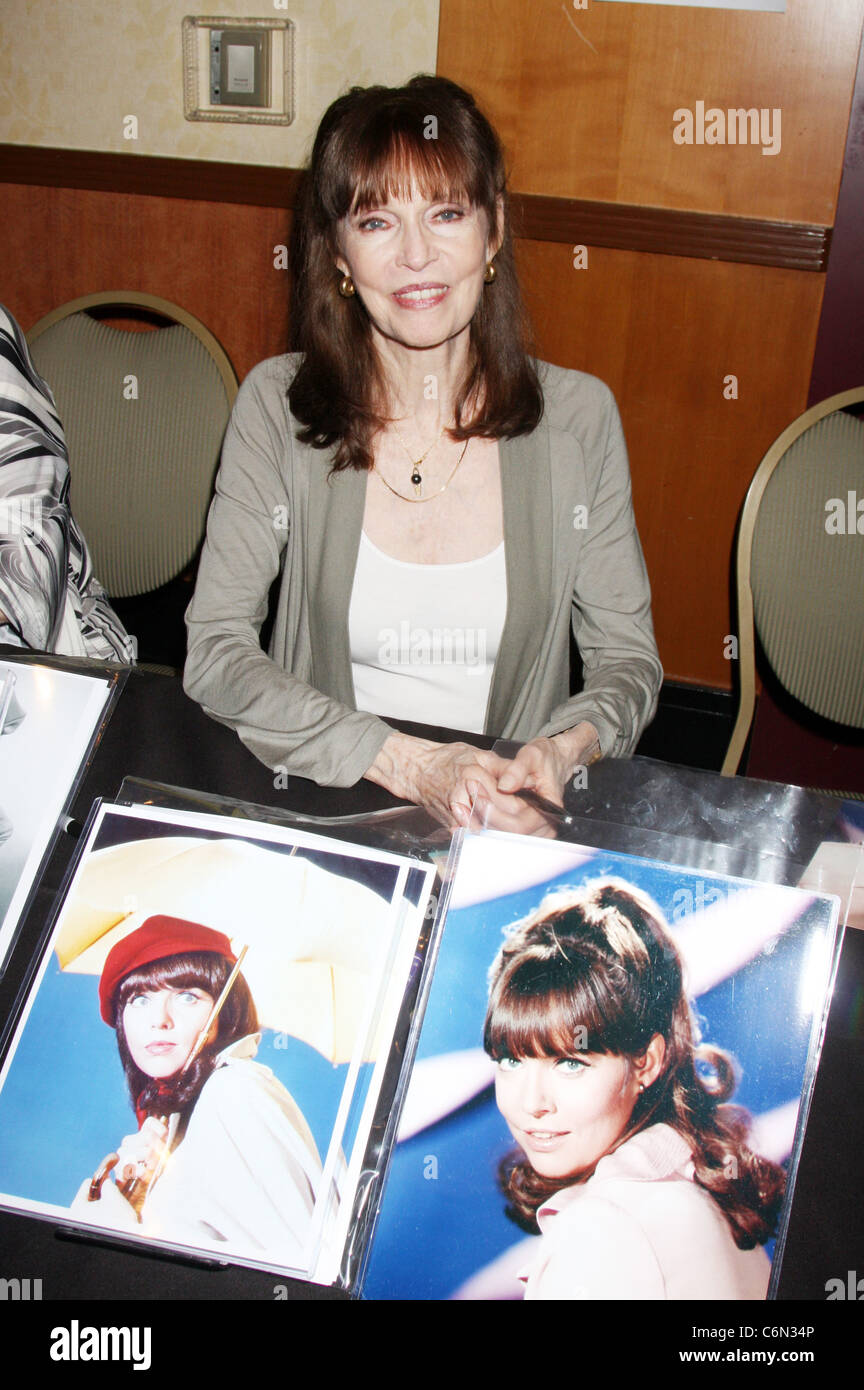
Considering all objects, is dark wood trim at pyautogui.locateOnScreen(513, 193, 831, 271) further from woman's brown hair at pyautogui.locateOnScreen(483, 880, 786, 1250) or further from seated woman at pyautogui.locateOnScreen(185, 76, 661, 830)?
woman's brown hair at pyautogui.locateOnScreen(483, 880, 786, 1250)

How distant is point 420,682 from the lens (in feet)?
5.13

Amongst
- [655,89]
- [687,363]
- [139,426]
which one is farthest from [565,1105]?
[655,89]

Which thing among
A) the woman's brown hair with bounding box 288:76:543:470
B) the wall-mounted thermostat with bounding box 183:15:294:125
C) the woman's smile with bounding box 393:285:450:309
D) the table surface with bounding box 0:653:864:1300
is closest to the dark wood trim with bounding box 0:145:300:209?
the wall-mounted thermostat with bounding box 183:15:294:125

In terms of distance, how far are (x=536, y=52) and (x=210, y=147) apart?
83cm

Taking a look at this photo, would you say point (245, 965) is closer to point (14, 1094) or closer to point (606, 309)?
point (14, 1094)

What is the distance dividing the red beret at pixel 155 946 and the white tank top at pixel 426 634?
726 millimetres

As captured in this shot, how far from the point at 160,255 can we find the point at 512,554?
1.72 m

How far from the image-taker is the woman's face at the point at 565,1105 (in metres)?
0.70

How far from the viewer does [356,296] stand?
61.1 inches

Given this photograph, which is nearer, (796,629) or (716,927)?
(716,927)

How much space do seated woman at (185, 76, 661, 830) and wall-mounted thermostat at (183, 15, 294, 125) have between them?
1.13 m

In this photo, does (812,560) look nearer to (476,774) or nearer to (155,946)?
(476,774)
